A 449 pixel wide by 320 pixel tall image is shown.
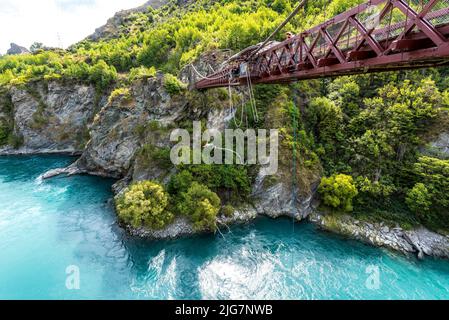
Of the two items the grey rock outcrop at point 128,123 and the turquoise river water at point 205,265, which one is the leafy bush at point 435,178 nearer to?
the turquoise river water at point 205,265

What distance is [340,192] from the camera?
19031 mm

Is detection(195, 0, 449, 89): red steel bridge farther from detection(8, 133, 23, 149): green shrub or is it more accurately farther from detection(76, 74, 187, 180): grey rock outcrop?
detection(8, 133, 23, 149): green shrub

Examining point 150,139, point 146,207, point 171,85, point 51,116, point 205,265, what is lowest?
point 205,265

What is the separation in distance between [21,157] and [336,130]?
4510 centimetres

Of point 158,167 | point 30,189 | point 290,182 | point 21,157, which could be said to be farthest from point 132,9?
point 290,182

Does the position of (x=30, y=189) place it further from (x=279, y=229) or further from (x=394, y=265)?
(x=394, y=265)

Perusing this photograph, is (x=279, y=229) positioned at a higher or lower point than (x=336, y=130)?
lower

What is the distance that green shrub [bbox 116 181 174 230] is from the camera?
56.5 feet

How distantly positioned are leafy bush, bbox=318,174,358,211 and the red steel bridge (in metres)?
11.5

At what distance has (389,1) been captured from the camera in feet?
18.1

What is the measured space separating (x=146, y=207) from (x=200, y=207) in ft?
13.1

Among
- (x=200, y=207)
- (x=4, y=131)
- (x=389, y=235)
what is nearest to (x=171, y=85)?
(x=200, y=207)

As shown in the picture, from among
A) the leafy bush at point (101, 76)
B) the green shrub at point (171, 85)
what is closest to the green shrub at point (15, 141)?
the leafy bush at point (101, 76)

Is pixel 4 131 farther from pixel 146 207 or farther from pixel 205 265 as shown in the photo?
pixel 205 265
